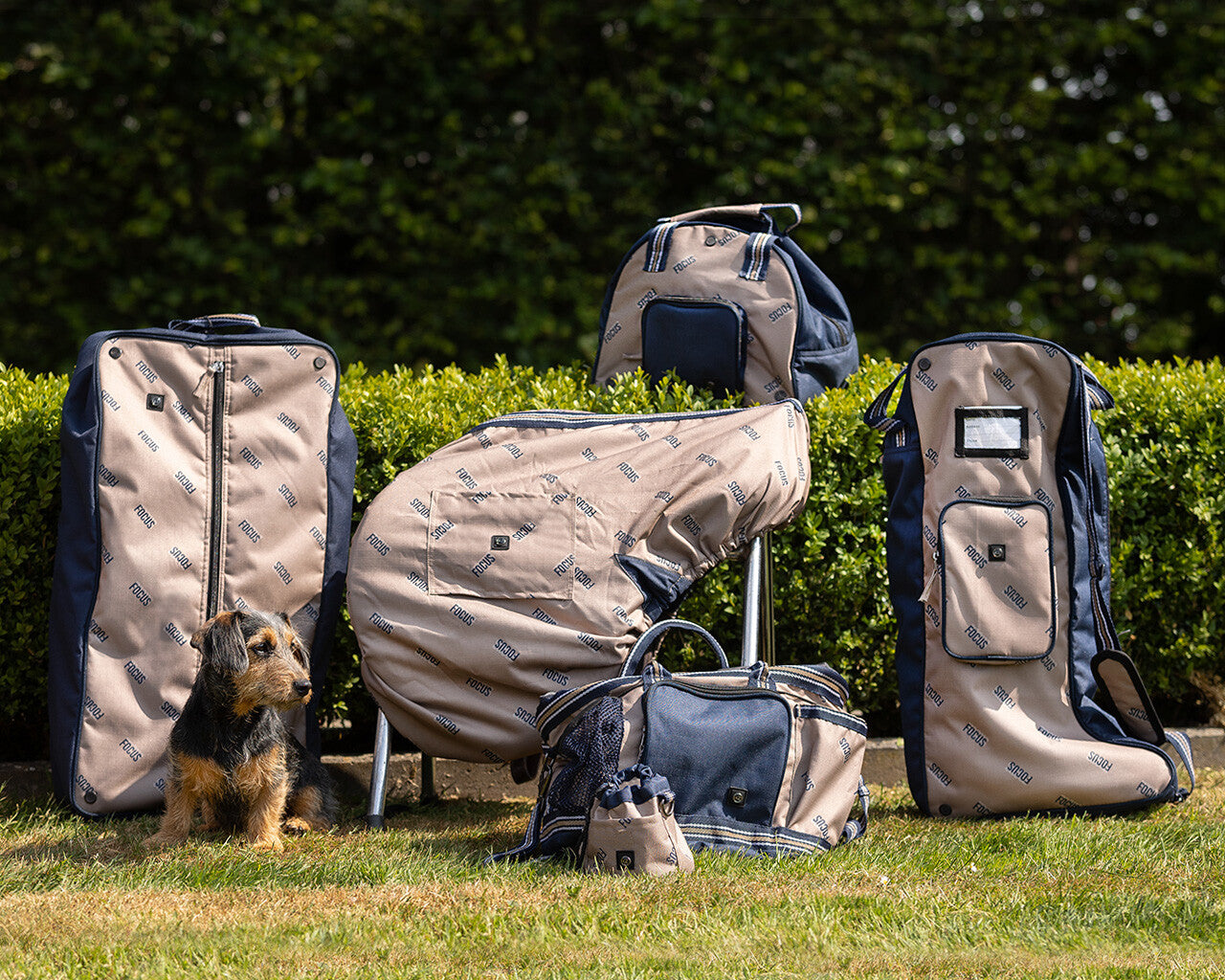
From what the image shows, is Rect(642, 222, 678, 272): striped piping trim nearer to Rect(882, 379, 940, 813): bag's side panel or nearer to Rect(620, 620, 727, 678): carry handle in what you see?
Rect(882, 379, 940, 813): bag's side panel

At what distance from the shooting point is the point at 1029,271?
8367 millimetres

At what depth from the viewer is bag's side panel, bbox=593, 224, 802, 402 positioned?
14.3ft

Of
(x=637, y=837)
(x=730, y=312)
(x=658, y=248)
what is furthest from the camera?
(x=658, y=248)

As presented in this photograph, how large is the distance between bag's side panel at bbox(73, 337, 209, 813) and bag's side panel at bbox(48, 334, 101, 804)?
0.08ft

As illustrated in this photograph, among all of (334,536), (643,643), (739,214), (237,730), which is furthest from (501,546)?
(739,214)

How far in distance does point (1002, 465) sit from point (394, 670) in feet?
6.05

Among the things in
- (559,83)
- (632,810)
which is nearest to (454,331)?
(559,83)

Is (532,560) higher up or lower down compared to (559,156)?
lower down

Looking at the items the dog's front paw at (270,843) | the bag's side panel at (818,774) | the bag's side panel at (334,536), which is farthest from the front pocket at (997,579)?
the dog's front paw at (270,843)

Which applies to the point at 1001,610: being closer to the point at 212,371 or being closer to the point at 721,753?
the point at 721,753

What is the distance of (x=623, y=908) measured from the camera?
272 centimetres

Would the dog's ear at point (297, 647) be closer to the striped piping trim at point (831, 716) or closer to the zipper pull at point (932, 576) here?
the striped piping trim at point (831, 716)

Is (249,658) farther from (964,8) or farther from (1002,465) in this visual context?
(964,8)

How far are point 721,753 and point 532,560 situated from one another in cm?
80
